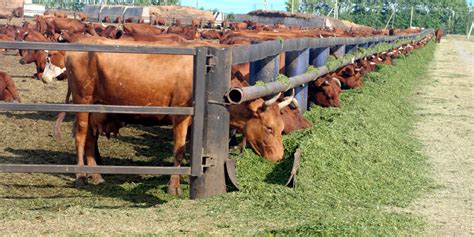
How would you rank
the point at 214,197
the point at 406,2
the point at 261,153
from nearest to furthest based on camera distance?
the point at 214,197
the point at 261,153
the point at 406,2

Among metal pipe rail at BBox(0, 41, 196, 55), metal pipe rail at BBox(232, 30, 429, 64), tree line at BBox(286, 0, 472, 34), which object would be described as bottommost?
tree line at BBox(286, 0, 472, 34)

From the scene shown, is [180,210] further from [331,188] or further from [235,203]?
[331,188]

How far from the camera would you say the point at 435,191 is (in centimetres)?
784

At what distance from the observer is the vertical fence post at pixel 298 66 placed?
11469mm

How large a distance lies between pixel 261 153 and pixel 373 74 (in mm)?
10604

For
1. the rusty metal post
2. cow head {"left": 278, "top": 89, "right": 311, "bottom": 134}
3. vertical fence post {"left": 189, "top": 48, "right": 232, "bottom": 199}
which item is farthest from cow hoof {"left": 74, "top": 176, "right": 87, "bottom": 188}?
the rusty metal post

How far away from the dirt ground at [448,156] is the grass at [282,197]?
0.20 meters

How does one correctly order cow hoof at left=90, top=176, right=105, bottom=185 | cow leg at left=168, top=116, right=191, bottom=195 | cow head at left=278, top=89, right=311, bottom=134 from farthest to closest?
cow head at left=278, top=89, right=311, bottom=134 < cow hoof at left=90, top=176, right=105, bottom=185 < cow leg at left=168, top=116, right=191, bottom=195

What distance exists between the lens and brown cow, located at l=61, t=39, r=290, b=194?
8633 millimetres

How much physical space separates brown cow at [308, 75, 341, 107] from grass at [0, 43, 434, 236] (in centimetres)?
157

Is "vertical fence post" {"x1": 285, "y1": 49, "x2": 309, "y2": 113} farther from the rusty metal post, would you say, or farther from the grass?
the rusty metal post

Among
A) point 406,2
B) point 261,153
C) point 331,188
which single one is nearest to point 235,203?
point 331,188

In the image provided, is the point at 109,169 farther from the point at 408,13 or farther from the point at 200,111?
the point at 408,13

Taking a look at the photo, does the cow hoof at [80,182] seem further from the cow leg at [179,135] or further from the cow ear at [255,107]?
the cow ear at [255,107]
